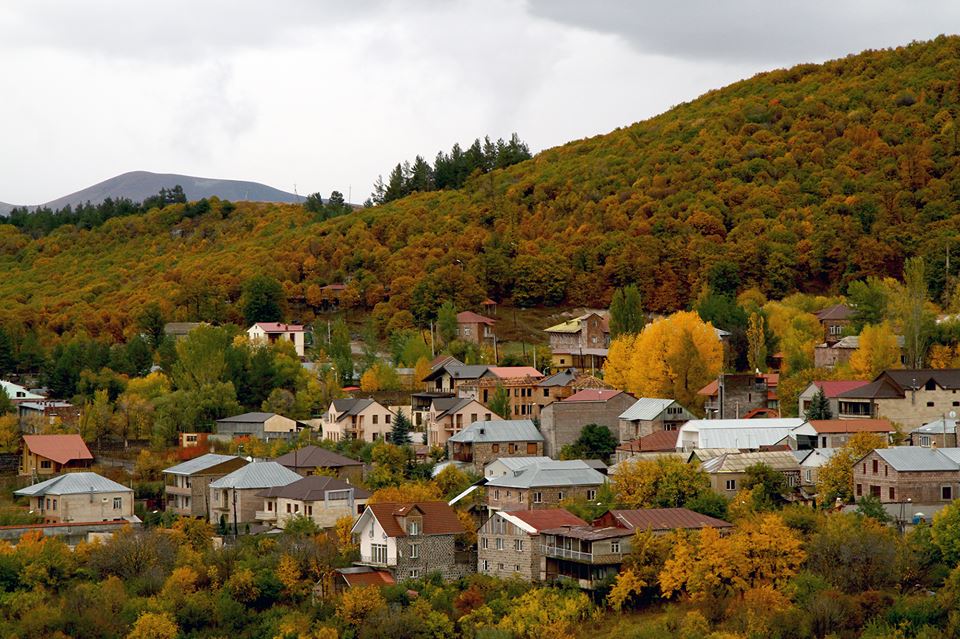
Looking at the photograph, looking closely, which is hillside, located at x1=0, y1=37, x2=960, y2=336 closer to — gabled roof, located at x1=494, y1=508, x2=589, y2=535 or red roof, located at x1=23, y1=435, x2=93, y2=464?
red roof, located at x1=23, y1=435, x2=93, y2=464

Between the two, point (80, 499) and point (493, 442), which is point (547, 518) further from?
point (80, 499)

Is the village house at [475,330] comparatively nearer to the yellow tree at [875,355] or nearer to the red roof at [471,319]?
the red roof at [471,319]

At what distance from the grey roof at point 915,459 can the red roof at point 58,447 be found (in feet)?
109

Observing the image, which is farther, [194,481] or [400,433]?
[400,433]

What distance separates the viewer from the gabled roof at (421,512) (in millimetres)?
49250

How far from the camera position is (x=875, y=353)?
64.7m

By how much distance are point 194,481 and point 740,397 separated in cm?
2330

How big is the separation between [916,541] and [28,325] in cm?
7357

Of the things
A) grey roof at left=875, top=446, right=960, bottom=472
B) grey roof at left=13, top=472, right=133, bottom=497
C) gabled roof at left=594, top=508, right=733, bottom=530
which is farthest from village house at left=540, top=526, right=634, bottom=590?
grey roof at left=13, top=472, right=133, bottom=497

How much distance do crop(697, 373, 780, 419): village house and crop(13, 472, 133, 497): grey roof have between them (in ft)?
80.2

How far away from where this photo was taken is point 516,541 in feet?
159

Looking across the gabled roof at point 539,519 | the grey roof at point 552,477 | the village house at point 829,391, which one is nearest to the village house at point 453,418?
the grey roof at point 552,477

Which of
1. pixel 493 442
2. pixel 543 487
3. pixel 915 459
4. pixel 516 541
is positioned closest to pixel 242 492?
pixel 493 442

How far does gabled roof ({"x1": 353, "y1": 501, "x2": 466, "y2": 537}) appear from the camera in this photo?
4925cm
